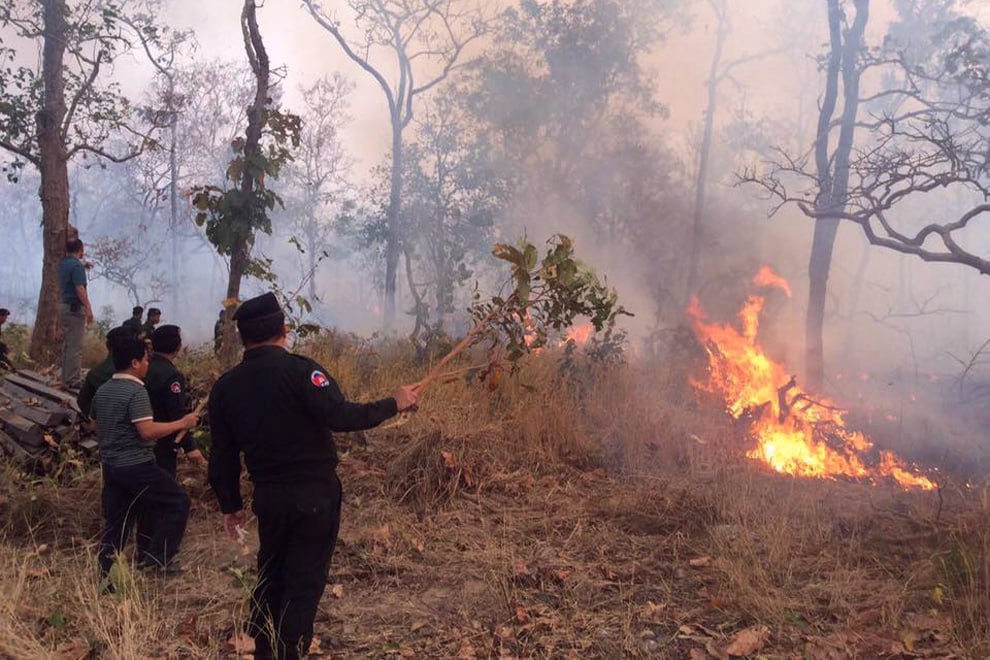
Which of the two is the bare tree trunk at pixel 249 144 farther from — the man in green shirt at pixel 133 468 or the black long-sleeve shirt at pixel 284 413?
the black long-sleeve shirt at pixel 284 413

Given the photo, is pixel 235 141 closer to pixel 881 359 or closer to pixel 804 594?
pixel 804 594

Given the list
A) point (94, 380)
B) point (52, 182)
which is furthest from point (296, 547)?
point (52, 182)

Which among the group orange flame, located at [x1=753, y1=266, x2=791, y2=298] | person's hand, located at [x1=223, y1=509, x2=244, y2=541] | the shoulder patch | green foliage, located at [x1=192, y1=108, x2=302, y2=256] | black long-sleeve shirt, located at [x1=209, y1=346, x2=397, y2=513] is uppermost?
orange flame, located at [x1=753, y1=266, x2=791, y2=298]

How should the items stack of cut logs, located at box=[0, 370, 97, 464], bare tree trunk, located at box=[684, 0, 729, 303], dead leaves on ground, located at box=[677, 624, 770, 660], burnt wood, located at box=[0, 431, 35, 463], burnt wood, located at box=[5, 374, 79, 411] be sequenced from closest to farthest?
dead leaves on ground, located at box=[677, 624, 770, 660] → burnt wood, located at box=[0, 431, 35, 463] → stack of cut logs, located at box=[0, 370, 97, 464] → burnt wood, located at box=[5, 374, 79, 411] → bare tree trunk, located at box=[684, 0, 729, 303]

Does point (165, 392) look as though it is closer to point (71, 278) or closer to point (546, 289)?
point (546, 289)

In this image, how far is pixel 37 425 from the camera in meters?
6.07

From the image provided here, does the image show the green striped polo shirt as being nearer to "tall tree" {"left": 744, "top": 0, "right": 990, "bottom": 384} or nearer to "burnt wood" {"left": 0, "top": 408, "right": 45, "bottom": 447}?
"burnt wood" {"left": 0, "top": 408, "right": 45, "bottom": 447}

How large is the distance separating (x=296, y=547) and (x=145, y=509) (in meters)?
1.94

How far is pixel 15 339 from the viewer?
42.6 feet

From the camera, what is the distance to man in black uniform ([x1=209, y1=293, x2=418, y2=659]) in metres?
2.93

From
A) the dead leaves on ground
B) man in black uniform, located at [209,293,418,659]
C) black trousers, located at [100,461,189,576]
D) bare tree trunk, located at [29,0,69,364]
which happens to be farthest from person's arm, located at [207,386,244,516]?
bare tree trunk, located at [29,0,69,364]

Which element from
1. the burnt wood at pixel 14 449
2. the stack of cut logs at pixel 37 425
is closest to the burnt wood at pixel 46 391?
the stack of cut logs at pixel 37 425

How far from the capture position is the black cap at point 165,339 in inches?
177

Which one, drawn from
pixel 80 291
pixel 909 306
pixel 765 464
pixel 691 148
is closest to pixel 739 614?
pixel 765 464
